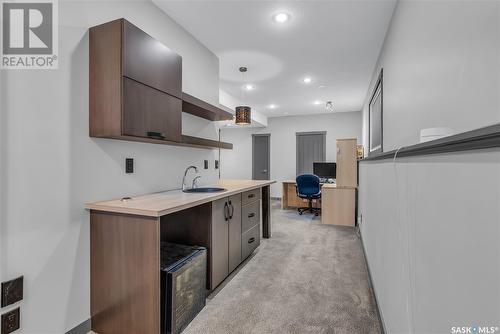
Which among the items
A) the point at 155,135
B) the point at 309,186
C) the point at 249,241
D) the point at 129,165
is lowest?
the point at 249,241

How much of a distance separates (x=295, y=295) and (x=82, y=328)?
5.26 ft

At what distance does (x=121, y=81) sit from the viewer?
1.59 m

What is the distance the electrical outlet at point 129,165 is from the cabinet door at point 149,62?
2.07ft

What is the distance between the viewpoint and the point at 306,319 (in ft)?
5.88

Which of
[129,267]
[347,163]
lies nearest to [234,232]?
[129,267]

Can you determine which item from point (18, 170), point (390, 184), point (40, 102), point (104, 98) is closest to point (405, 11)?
point (390, 184)

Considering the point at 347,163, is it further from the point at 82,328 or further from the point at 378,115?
the point at 82,328

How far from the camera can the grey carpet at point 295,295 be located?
1724 mm

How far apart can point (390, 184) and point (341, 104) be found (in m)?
4.92

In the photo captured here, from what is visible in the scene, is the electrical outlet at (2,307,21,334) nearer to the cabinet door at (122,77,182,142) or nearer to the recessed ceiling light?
the cabinet door at (122,77,182,142)

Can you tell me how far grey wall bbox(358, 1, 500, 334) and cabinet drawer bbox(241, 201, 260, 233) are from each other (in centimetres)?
144

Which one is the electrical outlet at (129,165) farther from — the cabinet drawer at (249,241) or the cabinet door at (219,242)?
the cabinet drawer at (249,241)

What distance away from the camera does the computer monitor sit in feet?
20.1

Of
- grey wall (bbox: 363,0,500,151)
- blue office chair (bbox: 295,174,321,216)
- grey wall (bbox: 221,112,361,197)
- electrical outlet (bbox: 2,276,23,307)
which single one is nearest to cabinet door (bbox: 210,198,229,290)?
electrical outlet (bbox: 2,276,23,307)
